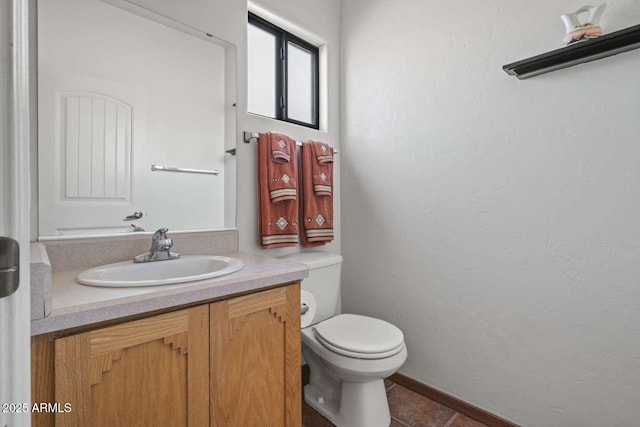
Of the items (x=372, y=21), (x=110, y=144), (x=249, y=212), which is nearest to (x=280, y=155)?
(x=249, y=212)

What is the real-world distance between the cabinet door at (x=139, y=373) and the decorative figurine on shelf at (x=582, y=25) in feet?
5.15

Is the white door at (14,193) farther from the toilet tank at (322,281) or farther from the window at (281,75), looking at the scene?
the window at (281,75)

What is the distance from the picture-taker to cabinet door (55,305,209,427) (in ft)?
2.24

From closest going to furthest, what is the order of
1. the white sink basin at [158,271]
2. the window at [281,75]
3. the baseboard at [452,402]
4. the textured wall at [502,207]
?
1. the white sink basin at [158,271]
2. the textured wall at [502,207]
3. the baseboard at [452,402]
4. the window at [281,75]

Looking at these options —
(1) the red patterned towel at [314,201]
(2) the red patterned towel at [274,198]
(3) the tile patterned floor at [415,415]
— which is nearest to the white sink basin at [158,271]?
(2) the red patterned towel at [274,198]

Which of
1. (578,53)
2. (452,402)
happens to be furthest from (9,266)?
(452,402)

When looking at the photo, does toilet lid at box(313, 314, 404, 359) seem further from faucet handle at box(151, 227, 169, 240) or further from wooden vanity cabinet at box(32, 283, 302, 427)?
faucet handle at box(151, 227, 169, 240)

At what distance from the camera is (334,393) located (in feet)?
4.94

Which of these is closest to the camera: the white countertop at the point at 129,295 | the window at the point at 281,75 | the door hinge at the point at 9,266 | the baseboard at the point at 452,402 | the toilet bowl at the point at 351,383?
the door hinge at the point at 9,266

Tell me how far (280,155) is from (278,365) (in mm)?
998

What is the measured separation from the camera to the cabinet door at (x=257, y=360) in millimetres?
901

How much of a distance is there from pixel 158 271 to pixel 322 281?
31.8 inches

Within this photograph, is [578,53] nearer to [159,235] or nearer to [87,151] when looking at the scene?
[159,235]

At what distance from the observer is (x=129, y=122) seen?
1261 millimetres
